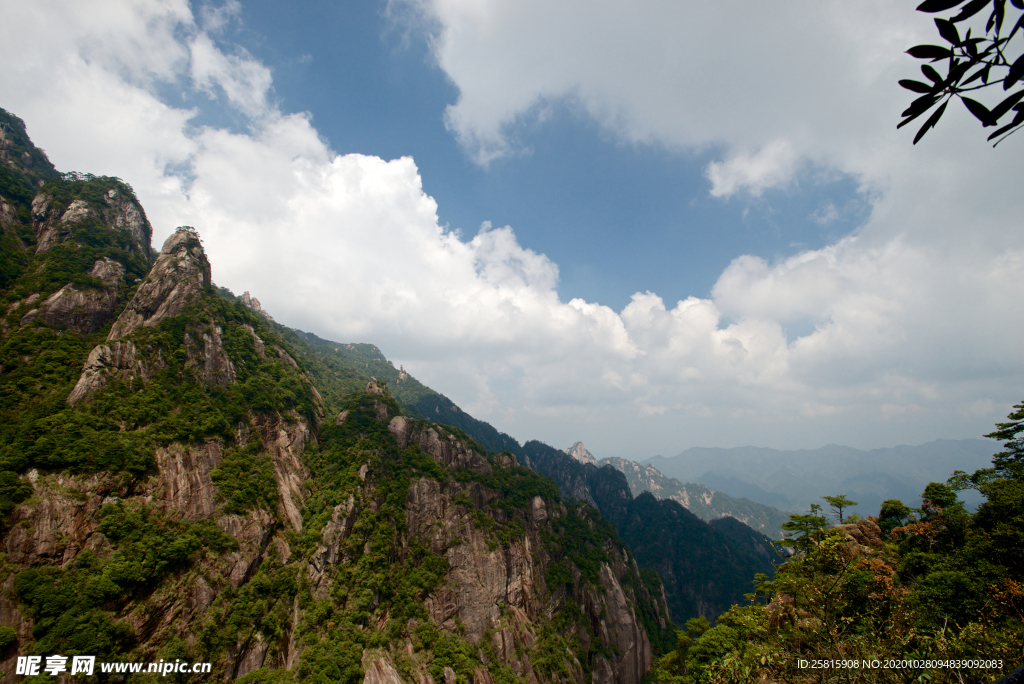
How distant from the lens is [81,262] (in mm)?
53844

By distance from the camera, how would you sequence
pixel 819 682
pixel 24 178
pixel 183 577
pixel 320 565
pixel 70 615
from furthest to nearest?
pixel 24 178 < pixel 320 565 < pixel 183 577 < pixel 70 615 < pixel 819 682

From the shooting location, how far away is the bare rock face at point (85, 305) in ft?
150

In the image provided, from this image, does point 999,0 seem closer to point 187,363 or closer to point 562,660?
point 187,363

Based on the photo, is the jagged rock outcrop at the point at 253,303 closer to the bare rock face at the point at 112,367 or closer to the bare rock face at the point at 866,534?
the bare rock face at the point at 112,367

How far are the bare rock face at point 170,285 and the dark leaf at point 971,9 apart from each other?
234ft

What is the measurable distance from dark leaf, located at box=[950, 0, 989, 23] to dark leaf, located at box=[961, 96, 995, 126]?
1.86 feet

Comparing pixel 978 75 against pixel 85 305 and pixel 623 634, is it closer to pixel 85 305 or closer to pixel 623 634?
pixel 85 305

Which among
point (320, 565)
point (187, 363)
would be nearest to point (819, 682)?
point (320, 565)

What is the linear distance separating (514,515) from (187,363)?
6207cm

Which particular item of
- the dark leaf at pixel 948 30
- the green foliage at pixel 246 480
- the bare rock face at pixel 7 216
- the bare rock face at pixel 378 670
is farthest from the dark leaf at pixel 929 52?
the bare rock face at pixel 7 216

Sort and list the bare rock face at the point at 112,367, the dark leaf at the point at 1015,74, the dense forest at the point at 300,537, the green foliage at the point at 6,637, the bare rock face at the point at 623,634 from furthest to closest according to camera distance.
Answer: the bare rock face at the point at 623,634 < the bare rock face at the point at 112,367 < the green foliage at the point at 6,637 < the dense forest at the point at 300,537 < the dark leaf at the point at 1015,74

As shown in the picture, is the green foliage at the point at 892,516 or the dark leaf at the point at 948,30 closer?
the dark leaf at the point at 948,30

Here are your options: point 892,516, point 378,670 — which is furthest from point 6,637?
point 892,516

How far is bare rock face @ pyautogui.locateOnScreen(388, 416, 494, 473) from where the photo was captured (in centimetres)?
7519
